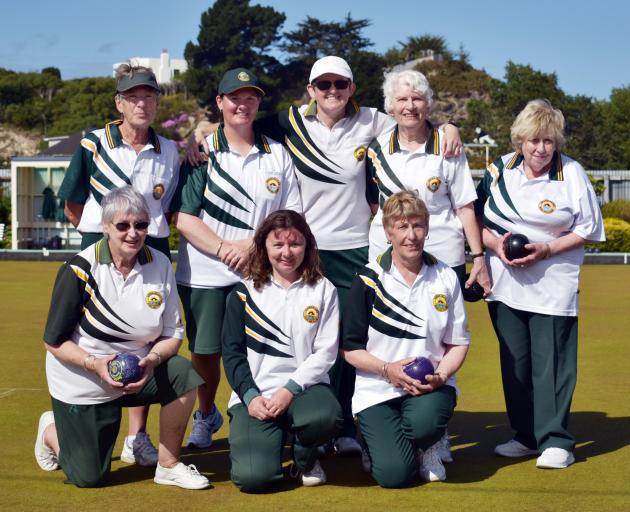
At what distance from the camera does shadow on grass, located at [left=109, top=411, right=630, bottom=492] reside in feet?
16.3

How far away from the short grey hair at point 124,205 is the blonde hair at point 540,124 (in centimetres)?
193

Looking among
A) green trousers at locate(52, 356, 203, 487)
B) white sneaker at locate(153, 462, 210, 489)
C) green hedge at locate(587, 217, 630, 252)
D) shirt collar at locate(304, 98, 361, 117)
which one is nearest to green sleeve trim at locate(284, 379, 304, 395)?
green trousers at locate(52, 356, 203, 487)

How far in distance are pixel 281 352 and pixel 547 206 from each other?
5.15 ft

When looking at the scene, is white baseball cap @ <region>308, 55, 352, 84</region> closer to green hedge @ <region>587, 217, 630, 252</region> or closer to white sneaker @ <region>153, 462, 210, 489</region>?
white sneaker @ <region>153, 462, 210, 489</region>

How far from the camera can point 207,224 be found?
17.6ft

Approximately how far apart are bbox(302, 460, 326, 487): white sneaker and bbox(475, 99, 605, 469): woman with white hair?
1064 millimetres

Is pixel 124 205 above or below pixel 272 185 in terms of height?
below

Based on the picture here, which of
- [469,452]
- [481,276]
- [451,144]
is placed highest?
[451,144]

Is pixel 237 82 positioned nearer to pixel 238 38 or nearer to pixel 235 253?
pixel 235 253

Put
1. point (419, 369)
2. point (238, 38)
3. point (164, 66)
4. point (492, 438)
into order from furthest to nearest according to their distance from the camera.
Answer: point (164, 66) < point (238, 38) < point (492, 438) < point (419, 369)

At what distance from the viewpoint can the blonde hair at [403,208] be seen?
4789 mm

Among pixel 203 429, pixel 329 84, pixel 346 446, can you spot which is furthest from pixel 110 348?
pixel 329 84

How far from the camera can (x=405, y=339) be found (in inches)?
194

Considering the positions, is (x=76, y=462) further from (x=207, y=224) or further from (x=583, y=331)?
(x=583, y=331)
